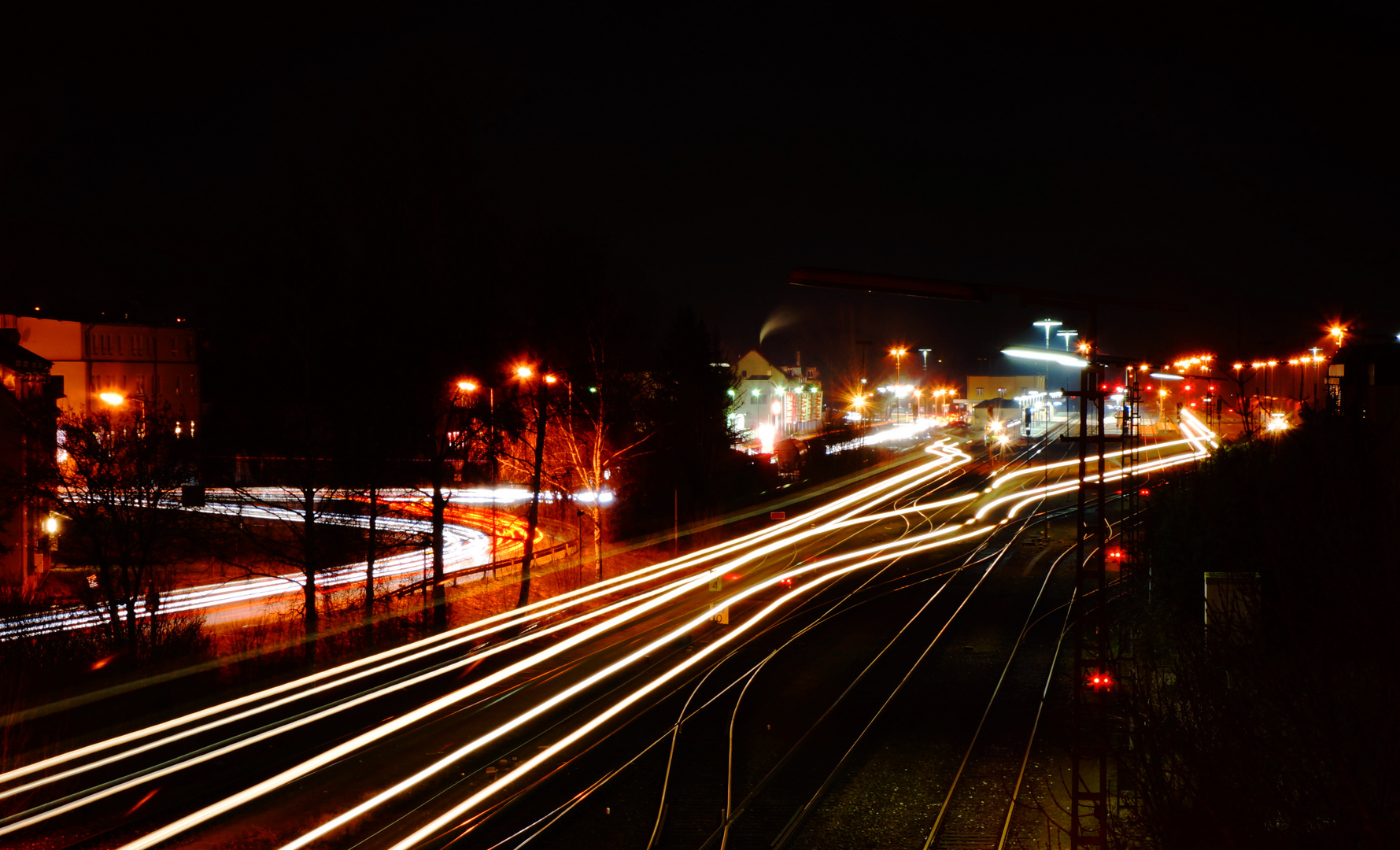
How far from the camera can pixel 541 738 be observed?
40.3ft

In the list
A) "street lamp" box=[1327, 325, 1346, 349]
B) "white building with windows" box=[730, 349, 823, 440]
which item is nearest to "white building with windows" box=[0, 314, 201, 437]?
"white building with windows" box=[730, 349, 823, 440]

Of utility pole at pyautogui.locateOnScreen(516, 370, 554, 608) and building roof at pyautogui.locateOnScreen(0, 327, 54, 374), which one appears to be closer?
utility pole at pyautogui.locateOnScreen(516, 370, 554, 608)

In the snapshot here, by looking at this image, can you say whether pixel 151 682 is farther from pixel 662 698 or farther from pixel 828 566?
pixel 828 566

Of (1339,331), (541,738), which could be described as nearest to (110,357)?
(541,738)

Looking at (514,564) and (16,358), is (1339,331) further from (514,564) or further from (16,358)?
(16,358)

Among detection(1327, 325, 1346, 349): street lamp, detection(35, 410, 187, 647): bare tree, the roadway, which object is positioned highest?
detection(1327, 325, 1346, 349): street lamp

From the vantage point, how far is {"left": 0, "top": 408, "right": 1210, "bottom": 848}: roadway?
373 inches

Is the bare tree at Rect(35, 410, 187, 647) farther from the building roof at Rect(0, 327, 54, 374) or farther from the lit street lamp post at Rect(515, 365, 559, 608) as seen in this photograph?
the building roof at Rect(0, 327, 54, 374)

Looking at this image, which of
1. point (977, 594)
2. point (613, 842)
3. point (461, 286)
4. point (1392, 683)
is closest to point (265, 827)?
point (613, 842)

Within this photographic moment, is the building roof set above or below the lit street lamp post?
above

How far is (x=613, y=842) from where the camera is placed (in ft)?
31.1

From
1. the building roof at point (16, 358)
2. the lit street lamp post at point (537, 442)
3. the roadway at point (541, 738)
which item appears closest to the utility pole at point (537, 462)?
the lit street lamp post at point (537, 442)

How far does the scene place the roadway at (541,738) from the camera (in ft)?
31.1

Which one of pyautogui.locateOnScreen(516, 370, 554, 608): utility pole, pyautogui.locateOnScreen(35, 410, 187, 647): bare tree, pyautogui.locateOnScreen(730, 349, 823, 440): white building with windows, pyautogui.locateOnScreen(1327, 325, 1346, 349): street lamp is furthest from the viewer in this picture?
pyautogui.locateOnScreen(730, 349, 823, 440): white building with windows
